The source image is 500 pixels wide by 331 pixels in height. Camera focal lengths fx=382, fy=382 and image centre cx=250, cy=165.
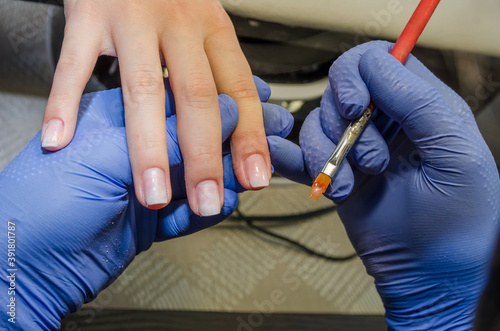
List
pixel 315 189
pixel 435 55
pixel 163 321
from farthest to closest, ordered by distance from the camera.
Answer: pixel 435 55, pixel 163 321, pixel 315 189

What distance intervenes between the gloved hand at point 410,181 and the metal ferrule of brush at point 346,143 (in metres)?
0.01

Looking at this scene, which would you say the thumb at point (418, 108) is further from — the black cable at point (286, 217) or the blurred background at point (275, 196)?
the black cable at point (286, 217)

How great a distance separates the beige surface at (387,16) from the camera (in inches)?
26.0

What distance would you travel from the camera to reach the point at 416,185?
470 millimetres

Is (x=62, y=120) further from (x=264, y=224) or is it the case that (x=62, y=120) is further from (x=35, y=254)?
(x=264, y=224)

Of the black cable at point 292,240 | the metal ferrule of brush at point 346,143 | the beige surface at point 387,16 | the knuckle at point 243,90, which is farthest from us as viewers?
the black cable at point 292,240

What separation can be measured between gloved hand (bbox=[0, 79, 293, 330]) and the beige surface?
0.27 m

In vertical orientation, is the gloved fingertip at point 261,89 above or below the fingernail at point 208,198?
above

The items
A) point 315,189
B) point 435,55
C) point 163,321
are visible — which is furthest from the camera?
point 435,55

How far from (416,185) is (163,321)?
526mm

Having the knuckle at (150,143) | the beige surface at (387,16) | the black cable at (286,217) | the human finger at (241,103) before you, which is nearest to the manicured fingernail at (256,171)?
Answer: the human finger at (241,103)

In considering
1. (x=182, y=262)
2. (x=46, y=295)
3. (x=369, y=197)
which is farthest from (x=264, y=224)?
(x=46, y=295)

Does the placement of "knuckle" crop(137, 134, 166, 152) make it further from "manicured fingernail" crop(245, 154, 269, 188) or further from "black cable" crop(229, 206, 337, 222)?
"black cable" crop(229, 206, 337, 222)

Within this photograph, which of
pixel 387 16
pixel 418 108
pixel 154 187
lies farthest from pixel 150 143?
pixel 387 16
